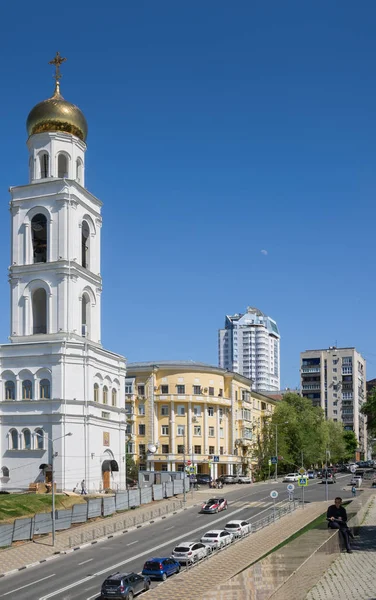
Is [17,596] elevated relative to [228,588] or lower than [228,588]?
lower

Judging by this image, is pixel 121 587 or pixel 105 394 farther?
pixel 105 394

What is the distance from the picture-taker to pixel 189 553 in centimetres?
4281

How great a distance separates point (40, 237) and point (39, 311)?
23.1 ft

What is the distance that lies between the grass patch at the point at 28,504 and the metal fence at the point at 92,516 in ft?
6.00

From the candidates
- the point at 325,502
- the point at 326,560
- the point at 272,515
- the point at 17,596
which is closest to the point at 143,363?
the point at 325,502

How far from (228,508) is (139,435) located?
41330 millimetres

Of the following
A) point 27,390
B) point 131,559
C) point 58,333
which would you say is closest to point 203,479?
point 27,390

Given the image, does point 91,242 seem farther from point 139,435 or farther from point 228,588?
point 228,588

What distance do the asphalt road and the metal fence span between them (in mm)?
1538

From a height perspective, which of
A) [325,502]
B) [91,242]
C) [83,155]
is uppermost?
[83,155]

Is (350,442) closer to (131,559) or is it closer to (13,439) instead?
(13,439)

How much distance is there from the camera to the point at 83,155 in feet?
260

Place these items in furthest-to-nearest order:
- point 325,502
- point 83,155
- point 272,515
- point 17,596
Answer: point 83,155, point 325,502, point 272,515, point 17,596

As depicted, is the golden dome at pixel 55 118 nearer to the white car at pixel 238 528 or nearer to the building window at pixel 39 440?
the building window at pixel 39 440
